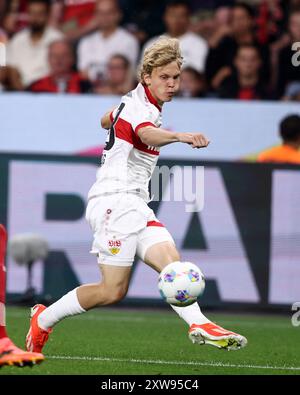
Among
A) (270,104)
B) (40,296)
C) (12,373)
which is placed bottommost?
(40,296)

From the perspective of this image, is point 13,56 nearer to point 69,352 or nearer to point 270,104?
point 270,104

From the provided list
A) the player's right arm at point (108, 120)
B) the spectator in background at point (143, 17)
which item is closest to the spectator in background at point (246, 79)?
the spectator in background at point (143, 17)

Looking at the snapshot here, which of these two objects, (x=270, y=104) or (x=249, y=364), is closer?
(x=249, y=364)

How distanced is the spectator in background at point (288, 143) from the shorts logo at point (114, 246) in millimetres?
5382

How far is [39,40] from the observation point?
15125 mm

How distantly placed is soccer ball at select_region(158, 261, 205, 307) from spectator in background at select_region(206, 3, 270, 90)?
282 inches

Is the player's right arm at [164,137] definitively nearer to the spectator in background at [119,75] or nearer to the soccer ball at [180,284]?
the soccer ball at [180,284]

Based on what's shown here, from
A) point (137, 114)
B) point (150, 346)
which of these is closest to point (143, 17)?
point (150, 346)

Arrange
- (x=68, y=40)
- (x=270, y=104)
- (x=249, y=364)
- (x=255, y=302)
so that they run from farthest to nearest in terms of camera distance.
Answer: (x=68, y=40)
(x=270, y=104)
(x=255, y=302)
(x=249, y=364)

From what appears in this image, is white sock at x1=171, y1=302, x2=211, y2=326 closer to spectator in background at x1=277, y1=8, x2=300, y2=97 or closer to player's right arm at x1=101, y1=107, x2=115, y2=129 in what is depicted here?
player's right arm at x1=101, y1=107, x2=115, y2=129

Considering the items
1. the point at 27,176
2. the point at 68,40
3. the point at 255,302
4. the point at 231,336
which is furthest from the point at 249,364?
the point at 68,40

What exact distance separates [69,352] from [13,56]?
7.65m

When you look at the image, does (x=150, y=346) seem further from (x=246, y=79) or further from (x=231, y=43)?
(x=231, y=43)

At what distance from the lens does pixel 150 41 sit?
14820 millimetres
